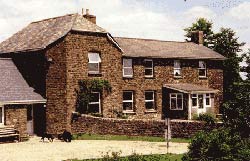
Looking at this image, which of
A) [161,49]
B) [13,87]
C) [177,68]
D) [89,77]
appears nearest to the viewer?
[13,87]

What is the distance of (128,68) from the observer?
3944 cm

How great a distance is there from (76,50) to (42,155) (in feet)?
42.4

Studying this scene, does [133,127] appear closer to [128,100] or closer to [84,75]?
[84,75]

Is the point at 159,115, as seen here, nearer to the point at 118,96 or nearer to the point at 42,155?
the point at 118,96

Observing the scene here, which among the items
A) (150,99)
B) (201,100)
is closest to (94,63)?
(150,99)

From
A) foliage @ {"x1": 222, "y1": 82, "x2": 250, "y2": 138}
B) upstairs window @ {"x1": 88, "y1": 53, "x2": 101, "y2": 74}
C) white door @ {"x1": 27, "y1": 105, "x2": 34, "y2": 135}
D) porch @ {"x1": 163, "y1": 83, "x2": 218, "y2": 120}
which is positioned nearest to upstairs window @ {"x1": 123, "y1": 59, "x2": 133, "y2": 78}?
upstairs window @ {"x1": 88, "y1": 53, "x2": 101, "y2": 74}

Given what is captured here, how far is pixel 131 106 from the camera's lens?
39625mm

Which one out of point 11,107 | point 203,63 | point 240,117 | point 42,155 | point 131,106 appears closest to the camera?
point 240,117

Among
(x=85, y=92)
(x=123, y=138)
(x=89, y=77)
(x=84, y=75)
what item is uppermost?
(x=84, y=75)

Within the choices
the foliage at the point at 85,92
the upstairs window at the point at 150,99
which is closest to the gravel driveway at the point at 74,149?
the foliage at the point at 85,92

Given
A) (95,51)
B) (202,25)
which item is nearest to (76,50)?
(95,51)

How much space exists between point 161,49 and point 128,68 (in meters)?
6.06

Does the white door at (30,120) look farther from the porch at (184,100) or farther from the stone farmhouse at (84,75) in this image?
the porch at (184,100)

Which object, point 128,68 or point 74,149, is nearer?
point 74,149
